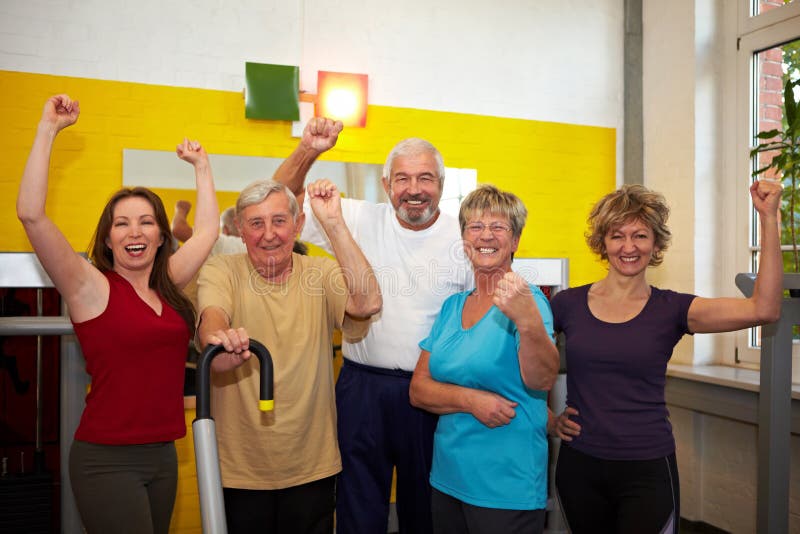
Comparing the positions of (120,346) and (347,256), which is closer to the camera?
(120,346)

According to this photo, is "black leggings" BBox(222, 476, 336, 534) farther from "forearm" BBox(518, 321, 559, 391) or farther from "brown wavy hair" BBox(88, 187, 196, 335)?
"forearm" BBox(518, 321, 559, 391)

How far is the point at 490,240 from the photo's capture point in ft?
5.69

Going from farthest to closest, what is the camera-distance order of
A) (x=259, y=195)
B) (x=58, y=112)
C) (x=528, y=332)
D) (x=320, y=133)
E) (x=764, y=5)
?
(x=764, y=5) → (x=320, y=133) → (x=259, y=195) → (x=58, y=112) → (x=528, y=332)

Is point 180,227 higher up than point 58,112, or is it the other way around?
point 58,112

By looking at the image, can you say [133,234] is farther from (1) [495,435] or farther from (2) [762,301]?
(2) [762,301]

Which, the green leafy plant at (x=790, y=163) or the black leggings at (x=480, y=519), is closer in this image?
the black leggings at (x=480, y=519)

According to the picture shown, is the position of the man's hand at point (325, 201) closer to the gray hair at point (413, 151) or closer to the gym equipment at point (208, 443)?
the gray hair at point (413, 151)

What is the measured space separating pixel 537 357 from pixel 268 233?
30.9 inches

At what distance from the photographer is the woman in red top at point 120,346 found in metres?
1.63

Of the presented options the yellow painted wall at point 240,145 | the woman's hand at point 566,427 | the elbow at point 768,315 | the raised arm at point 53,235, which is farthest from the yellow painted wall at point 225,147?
the elbow at point 768,315

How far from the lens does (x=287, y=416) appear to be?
5.81 feet

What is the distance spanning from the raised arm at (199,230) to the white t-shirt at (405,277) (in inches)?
19.6

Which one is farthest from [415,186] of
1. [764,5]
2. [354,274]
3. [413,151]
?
[764,5]

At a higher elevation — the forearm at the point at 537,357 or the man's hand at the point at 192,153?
the man's hand at the point at 192,153
